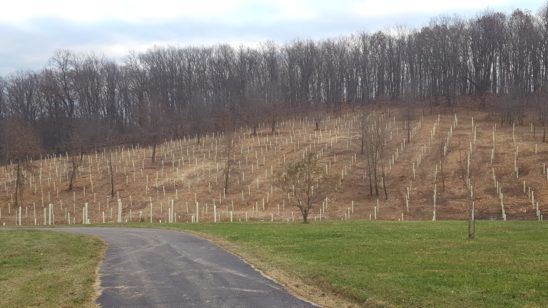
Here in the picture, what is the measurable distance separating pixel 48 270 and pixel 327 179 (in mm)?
28711

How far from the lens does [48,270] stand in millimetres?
15836

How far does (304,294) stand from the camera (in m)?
11.5

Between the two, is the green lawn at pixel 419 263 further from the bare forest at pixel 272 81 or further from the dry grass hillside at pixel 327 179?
the bare forest at pixel 272 81

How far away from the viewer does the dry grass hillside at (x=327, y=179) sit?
46875mm

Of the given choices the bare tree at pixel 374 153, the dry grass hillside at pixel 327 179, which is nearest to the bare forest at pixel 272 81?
the dry grass hillside at pixel 327 179

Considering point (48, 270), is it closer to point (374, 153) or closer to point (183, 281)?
point (183, 281)

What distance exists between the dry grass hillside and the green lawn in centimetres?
1863

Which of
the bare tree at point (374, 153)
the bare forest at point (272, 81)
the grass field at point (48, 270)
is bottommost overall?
the grass field at point (48, 270)

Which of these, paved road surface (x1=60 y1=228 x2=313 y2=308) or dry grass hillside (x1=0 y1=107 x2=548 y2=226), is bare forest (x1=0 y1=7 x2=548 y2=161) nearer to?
dry grass hillside (x1=0 y1=107 x2=548 y2=226)

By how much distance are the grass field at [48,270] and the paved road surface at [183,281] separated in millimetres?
509

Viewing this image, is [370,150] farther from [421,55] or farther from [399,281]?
[421,55]

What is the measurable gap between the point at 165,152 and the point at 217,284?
66.5 m

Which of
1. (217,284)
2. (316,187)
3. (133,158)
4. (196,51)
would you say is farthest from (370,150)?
(196,51)

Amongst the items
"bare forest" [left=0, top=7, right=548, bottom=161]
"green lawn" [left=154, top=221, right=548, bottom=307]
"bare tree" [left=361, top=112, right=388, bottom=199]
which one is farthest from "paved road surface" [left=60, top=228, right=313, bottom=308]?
"bare forest" [left=0, top=7, right=548, bottom=161]
